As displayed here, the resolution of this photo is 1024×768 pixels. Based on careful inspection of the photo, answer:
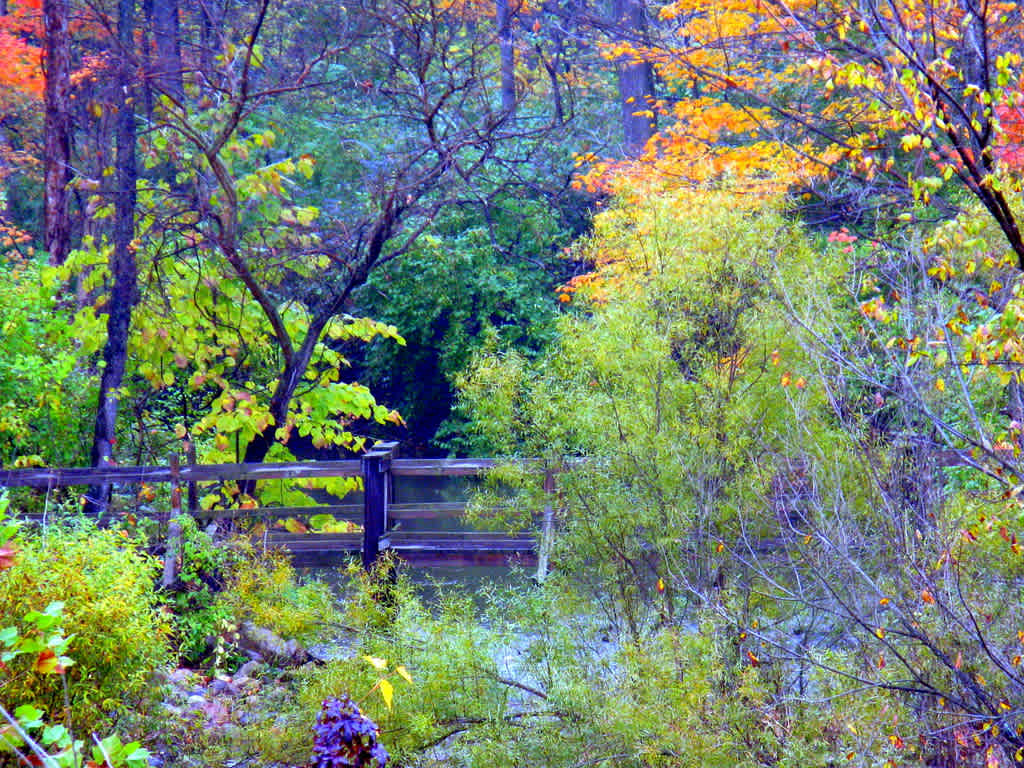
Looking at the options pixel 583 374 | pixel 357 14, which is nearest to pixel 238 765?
pixel 583 374

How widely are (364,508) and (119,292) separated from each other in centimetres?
288

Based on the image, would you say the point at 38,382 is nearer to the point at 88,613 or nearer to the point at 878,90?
the point at 88,613

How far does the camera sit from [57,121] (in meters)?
9.65

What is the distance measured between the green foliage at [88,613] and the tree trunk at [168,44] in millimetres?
5039

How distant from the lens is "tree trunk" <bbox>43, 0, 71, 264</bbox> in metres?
9.40

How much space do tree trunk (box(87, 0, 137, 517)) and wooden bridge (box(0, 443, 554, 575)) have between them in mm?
1081

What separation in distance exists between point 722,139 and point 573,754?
9494mm

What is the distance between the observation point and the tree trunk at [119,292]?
25.8 ft

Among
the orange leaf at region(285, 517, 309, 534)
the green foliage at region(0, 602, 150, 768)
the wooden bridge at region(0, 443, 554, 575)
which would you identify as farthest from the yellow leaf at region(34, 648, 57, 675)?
the orange leaf at region(285, 517, 309, 534)

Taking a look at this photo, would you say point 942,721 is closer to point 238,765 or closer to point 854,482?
point 854,482

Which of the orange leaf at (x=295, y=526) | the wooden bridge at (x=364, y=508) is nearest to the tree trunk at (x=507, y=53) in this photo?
the wooden bridge at (x=364, y=508)

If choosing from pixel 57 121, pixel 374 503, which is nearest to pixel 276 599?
pixel 374 503

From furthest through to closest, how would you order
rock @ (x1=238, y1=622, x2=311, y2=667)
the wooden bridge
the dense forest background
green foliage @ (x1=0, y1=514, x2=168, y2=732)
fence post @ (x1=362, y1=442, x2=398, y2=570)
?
fence post @ (x1=362, y1=442, x2=398, y2=570) → the wooden bridge → rock @ (x1=238, y1=622, x2=311, y2=667) → the dense forest background → green foliage @ (x1=0, y1=514, x2=168, y2=732)

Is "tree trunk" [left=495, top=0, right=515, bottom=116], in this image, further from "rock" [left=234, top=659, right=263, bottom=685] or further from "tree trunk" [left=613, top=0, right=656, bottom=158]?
"rock" [left=234, top=659, right=263, bottom=685]
